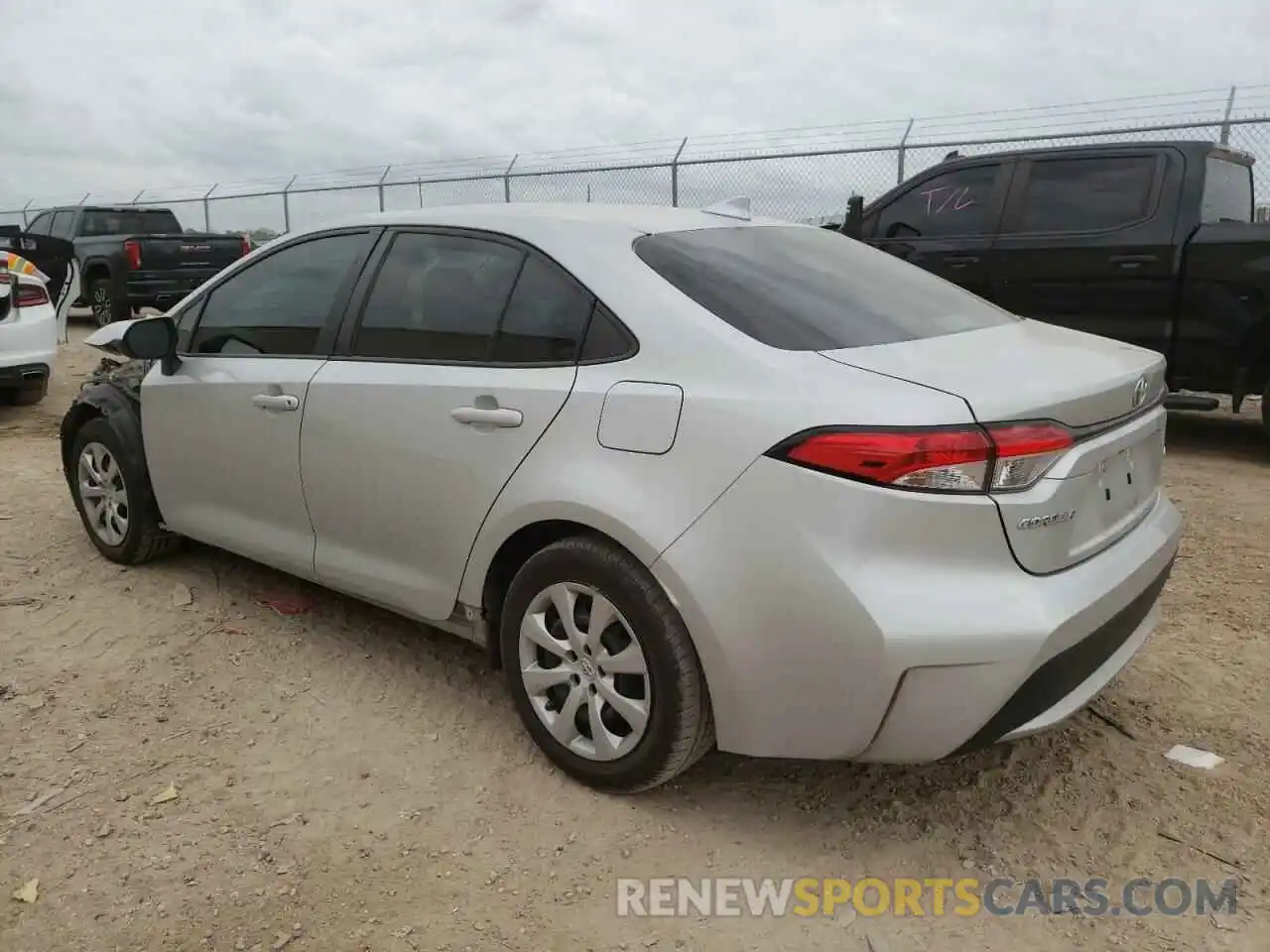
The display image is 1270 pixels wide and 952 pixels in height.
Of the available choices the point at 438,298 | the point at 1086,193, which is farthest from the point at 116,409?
the point at 1086,193

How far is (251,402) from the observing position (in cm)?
355

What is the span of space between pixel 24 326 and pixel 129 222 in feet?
25.3

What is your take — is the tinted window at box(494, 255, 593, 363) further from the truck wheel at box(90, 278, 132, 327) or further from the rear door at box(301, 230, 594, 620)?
the truck wheel at box(90, 278, 132, 327)

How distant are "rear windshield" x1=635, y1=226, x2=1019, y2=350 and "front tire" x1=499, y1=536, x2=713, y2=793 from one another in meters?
0.69

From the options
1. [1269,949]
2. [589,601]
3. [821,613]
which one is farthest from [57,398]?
[1269,949]

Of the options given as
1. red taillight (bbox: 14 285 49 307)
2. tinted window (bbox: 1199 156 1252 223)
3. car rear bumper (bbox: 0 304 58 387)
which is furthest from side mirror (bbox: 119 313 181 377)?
tinted window (bbox: 1199 156 1252 223)

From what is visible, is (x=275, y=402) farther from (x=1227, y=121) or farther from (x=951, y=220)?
(x=1227, y=121)

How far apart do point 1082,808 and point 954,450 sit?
45.1 inches

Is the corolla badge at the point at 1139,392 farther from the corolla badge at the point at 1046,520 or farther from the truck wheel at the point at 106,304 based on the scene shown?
the truck wheel at the point at 106,304

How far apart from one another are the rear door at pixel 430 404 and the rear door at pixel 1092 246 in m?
4.63

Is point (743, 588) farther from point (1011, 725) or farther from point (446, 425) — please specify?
point (446, 425)

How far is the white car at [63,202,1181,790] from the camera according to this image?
84.9 inches

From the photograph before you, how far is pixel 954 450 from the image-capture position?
2.13 m

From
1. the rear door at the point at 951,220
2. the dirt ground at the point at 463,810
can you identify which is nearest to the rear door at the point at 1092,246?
the rear door at the point at 951,220
